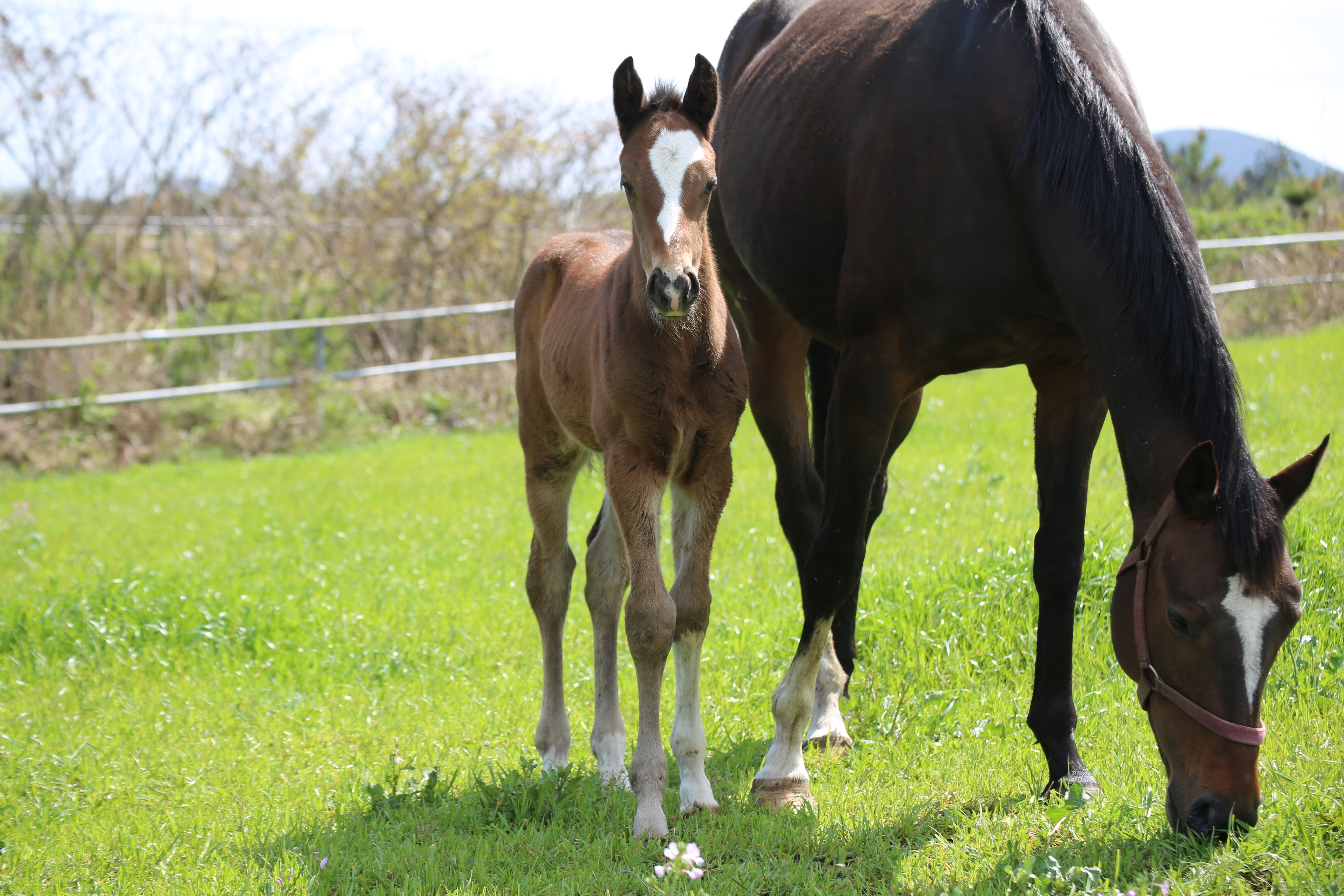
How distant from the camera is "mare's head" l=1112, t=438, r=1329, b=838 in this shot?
2299mm

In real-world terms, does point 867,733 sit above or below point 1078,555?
below

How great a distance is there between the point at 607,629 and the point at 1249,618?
196cm

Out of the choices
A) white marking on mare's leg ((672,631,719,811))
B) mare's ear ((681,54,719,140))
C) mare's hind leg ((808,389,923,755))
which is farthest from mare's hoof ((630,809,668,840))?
mare's ear ((681,54,719,140))

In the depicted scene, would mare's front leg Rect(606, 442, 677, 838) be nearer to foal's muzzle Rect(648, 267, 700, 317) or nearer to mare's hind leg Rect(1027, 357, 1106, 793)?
foal's muzzle Rect(648, 267, 700, 317)

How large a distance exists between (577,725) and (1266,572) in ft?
8.48

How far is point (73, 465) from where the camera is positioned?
10.8 meters

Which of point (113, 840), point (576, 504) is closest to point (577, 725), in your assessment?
point (113, 840)

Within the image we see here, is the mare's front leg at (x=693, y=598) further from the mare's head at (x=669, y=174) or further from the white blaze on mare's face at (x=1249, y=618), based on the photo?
the white blaze on mare's face at (x=1249, y=618)

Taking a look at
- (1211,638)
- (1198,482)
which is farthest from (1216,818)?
(1198,482)

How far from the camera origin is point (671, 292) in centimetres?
268

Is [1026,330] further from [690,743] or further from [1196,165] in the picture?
[1196,165]

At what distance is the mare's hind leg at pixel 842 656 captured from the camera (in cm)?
381

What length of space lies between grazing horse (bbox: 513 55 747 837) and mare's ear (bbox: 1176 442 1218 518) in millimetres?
1208

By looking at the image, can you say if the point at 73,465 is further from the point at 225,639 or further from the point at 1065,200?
the point at 1065,200
